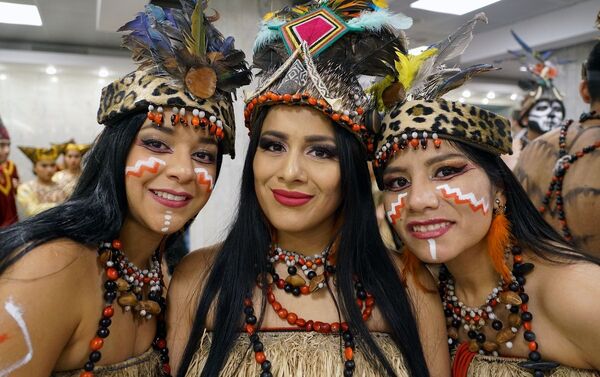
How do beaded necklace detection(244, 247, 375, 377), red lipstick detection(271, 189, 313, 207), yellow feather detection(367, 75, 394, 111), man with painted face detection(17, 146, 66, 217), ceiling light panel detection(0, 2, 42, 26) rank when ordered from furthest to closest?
man with painted face detection(17, 146, 66, 217)
ceiling light panel detection(0, 2, 42, 26)
yellow feather detection(367, 75, 394, 111)
red lipstick detection(271, 189, 313, 207)
beaded necklace detection(244, 247, 375, 377)

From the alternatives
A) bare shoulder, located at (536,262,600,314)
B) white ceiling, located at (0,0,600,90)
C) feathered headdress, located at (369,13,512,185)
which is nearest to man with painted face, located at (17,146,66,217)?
white ceiling, located at (0,0,600,90)

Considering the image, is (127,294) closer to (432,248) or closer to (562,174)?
(432,248)

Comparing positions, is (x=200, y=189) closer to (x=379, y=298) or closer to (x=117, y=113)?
(x=117, y=113)

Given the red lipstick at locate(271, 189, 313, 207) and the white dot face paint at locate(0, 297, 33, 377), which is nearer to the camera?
the white dot face paint at locate(0, 297, 33, 377)

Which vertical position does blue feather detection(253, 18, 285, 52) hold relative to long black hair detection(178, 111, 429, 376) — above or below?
above

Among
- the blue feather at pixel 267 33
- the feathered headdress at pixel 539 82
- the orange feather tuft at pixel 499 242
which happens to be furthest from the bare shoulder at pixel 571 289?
the feathered headdress at pixel 539 82

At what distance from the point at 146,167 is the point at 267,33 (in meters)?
0.71

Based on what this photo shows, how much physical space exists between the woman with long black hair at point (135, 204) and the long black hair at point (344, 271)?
0.19m

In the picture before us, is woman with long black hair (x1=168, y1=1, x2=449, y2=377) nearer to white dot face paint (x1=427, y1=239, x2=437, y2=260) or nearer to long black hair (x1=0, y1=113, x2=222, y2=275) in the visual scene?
white dot face paint (x1=427, y1=239, x2=437, y2=260)

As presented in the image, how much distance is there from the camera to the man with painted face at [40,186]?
6625 mm

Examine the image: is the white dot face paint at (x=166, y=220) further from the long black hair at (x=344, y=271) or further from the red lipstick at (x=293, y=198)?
the red lipstick at (x=293, y=198)

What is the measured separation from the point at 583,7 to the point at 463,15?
59.3 inches

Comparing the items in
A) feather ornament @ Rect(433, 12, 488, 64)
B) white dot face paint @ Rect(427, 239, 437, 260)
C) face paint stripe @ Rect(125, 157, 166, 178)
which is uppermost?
feather ornament @ Rect(433, 12, 488, 64)

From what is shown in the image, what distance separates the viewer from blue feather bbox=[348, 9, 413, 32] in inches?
73.1
